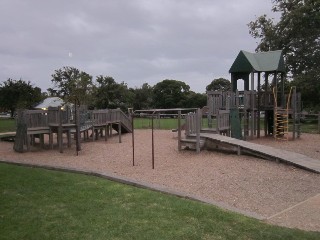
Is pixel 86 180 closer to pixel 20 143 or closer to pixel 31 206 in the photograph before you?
pixel 31 206

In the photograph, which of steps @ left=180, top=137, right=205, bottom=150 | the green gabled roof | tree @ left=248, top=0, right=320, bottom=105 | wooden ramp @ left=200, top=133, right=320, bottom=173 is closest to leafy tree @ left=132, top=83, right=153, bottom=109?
tree @ left=248, top=0, right=320, bottom=105

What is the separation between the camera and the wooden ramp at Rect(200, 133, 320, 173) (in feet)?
34.3

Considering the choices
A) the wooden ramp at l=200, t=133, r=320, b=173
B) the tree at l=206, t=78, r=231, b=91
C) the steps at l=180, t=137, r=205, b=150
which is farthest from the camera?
the tree at l=206, t=78, r=231, b=91

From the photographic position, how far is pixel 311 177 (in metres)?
9.31

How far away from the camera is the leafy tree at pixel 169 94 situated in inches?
2847

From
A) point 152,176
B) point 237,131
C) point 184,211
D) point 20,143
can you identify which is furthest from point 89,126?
point 184,211

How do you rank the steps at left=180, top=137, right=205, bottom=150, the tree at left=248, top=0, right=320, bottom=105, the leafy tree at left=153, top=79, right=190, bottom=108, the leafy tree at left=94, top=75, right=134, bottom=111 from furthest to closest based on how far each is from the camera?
the leafy tree at left=153, top=79, right=190, bottom=108 < the leafy tree at left=94, top=75, right=134, bottom=111 < the tree at left=248, top=0, right=320, bottom=105 < the steps at left=180, top=137, right=205, bottom=150

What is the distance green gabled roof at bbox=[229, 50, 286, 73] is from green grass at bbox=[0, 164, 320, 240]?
14843 mm

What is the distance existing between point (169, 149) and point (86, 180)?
6731mm

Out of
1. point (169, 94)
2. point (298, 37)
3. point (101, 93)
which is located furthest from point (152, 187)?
point (169, 94)

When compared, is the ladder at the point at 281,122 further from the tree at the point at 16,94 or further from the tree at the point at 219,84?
the tree at the point at 219,84

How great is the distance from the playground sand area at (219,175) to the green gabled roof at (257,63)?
280 inches

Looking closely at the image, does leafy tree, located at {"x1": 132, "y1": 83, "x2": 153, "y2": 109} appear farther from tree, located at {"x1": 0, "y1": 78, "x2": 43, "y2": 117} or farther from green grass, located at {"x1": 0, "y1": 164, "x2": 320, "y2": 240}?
green grass, located at {"x1": 0, "y1": 164, "x2": 320, "y2": 240}

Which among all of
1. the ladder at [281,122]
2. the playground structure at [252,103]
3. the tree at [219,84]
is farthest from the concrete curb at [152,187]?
the tree at [219,84]
